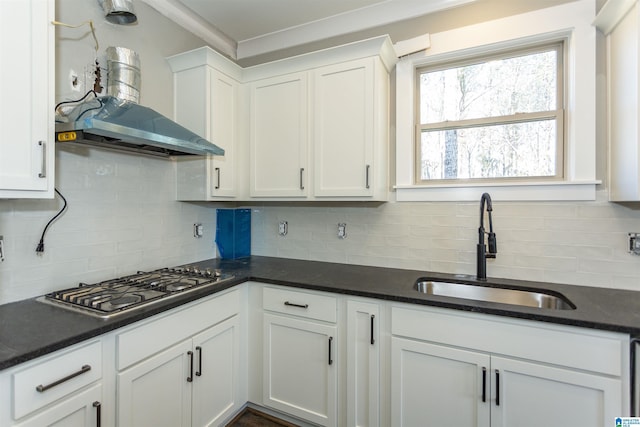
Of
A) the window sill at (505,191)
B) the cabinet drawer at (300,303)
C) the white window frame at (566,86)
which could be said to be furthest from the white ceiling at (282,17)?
the cabinet drawer at (300,303)

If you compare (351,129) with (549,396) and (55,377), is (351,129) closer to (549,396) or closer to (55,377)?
(549,396)

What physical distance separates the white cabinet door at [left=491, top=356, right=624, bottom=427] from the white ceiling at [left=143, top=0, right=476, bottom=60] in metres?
2.14

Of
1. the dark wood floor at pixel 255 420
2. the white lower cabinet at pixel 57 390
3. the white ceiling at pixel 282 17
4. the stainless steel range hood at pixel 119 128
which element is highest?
the white ceiling at pixel 282 17

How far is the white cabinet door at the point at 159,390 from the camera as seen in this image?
1.33m

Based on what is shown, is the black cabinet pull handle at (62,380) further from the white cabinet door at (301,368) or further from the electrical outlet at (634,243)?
the electrical outlet at (634,243)

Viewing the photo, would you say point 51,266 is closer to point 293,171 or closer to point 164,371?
point 164,371

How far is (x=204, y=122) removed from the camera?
215 centimetres

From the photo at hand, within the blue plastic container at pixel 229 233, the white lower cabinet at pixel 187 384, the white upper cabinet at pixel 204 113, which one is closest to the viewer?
the white lower cabinet at pixel 187 384

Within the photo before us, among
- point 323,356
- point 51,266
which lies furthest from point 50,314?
point 323,356

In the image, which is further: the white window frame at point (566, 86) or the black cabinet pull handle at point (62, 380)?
the white window frame at point (566, 86)

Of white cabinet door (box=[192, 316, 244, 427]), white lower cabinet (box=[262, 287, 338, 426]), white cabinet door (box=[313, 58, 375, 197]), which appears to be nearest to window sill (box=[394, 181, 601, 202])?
white cabinet door (box=[313, 58, 375, 197])

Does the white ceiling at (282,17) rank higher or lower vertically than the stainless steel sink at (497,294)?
higher

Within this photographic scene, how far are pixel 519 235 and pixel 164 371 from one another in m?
2.10

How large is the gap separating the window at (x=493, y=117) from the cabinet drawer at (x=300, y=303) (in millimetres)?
1089
